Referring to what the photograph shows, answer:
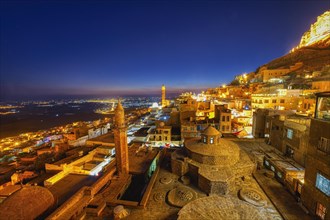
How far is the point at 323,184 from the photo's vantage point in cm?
913

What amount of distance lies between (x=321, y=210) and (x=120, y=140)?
15.3m

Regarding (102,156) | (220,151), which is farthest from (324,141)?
(102,156)

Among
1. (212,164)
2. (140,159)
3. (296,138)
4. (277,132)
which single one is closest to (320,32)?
(277,132)

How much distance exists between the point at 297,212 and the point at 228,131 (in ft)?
65.5

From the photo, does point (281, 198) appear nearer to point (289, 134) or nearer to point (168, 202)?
point (289, 134)

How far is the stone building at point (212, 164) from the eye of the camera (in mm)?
12211

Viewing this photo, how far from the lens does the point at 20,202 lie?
8953 mm

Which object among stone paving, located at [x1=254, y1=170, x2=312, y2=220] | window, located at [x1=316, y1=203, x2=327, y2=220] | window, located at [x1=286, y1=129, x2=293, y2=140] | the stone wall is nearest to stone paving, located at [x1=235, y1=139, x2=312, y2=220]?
stone paving, located at [x1=254, y1=170, x2=312, y2=220]

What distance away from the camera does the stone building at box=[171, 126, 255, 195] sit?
1221 centimetres

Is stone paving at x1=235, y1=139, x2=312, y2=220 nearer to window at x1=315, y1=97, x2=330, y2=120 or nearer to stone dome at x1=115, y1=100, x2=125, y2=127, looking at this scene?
window at x1=315, y1=97, x2=330, y2=120

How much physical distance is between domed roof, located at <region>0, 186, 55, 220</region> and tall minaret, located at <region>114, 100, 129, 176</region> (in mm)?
5786

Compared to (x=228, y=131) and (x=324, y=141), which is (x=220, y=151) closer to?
(x=324, y=141)

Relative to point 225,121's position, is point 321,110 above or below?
above

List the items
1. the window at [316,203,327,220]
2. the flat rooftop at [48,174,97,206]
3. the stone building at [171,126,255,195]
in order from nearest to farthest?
the window at [316,203,327,220], the stone building at [171,126,255,195], the flat rooftop at [48,174,97,206]
